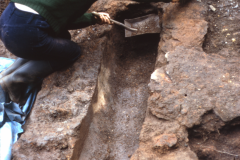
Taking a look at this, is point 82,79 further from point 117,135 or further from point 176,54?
point 176,54

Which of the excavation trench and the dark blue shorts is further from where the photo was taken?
the excavation trench

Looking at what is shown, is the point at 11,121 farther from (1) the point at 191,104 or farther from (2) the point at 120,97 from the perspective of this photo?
(1) the point at 191,104

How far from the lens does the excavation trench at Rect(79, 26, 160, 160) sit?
2.24 metres

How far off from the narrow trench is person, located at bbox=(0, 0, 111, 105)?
52 cm

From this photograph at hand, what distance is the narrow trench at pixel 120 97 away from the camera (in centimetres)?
223

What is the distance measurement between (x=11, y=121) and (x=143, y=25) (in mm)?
1866

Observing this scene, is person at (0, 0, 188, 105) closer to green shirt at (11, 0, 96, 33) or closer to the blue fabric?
green shirt at (11, 0, 96, 33)

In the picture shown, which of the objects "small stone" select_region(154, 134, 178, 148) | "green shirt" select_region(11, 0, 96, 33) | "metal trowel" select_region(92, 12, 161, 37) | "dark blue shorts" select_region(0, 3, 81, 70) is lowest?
"small stone" select_region(154, 134, 178, 148)

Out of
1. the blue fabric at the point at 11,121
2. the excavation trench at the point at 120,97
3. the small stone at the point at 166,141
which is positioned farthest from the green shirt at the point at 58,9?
the small stone at the point at 166,141

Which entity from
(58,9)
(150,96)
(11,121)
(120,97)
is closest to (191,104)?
(150,96)

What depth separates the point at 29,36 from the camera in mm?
1908

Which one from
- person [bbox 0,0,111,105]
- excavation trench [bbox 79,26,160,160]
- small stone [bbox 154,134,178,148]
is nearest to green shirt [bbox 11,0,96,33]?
person [bbox 0,0,111,105]

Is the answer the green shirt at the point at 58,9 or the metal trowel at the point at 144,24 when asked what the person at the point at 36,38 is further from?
the metal trowel at the point at 144,24

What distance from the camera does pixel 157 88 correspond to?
1.96 meters
